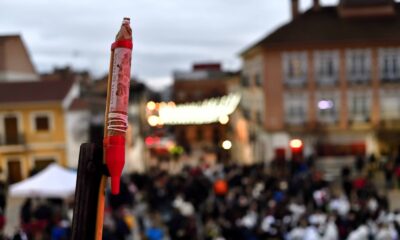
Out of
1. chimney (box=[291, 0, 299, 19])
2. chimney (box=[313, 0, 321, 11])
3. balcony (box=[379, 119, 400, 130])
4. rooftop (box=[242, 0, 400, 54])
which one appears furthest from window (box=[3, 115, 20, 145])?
balcony (box=[379, 119, 400, 130])

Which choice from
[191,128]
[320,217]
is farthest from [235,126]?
[320,217]

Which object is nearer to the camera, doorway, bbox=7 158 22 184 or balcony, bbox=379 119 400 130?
doorway, bbox=7 158 22 184

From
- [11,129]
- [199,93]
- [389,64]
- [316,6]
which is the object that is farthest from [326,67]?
[199,93]

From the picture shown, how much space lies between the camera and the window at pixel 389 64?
66.3ft

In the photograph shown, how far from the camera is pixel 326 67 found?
852 inches

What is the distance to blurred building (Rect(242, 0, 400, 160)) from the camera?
20516 mm

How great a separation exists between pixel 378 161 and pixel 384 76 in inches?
210

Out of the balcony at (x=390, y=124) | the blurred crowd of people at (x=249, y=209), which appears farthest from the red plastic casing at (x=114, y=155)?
the balcony at (x=390, y=124)

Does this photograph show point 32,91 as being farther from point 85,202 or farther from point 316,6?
point 85,202

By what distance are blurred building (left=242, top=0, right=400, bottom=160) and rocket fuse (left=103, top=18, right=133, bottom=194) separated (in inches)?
760

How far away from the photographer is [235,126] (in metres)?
34.7

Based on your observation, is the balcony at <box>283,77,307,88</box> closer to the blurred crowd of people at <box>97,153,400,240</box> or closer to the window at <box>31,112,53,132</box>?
the window at <box>31,112,53,132</box>

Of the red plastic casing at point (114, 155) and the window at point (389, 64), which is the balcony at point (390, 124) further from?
the red plastic casing at point (114, 155)

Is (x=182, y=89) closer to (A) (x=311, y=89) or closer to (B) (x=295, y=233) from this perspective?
(A) (x=311, y=89)
